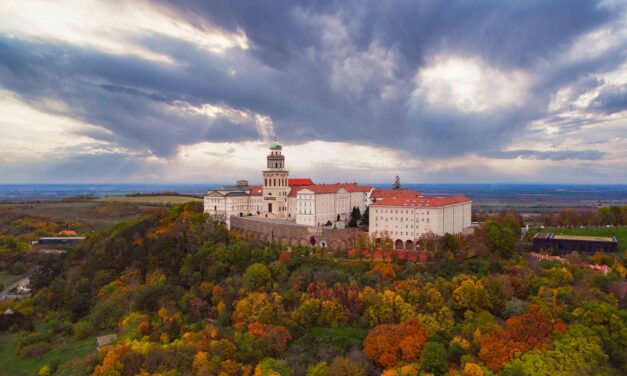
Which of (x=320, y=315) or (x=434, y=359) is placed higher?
(x=320, y=315)

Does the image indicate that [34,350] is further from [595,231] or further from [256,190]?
[595,231]

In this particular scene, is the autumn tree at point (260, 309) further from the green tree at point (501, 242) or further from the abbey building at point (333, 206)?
the green tree at point (501, 242)

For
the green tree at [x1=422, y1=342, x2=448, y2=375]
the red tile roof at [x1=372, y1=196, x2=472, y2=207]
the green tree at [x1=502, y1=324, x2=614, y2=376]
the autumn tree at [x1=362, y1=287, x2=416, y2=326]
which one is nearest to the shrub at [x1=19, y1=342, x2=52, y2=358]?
the autumn tree at [x1=362, y1=287, x2=416, y2=326]

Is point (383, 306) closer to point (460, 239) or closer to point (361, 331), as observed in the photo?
point (361, 331)

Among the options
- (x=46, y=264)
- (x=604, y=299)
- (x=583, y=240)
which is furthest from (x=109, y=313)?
(x=583, y=240)

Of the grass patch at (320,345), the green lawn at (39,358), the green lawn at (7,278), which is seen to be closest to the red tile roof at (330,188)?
the grass patch at (320,345)

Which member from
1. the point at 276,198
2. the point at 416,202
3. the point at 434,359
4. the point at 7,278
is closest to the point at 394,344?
the point at 434,359

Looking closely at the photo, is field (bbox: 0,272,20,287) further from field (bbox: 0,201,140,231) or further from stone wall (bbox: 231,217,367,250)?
stone wall (bbox: 231,217,367,250)
